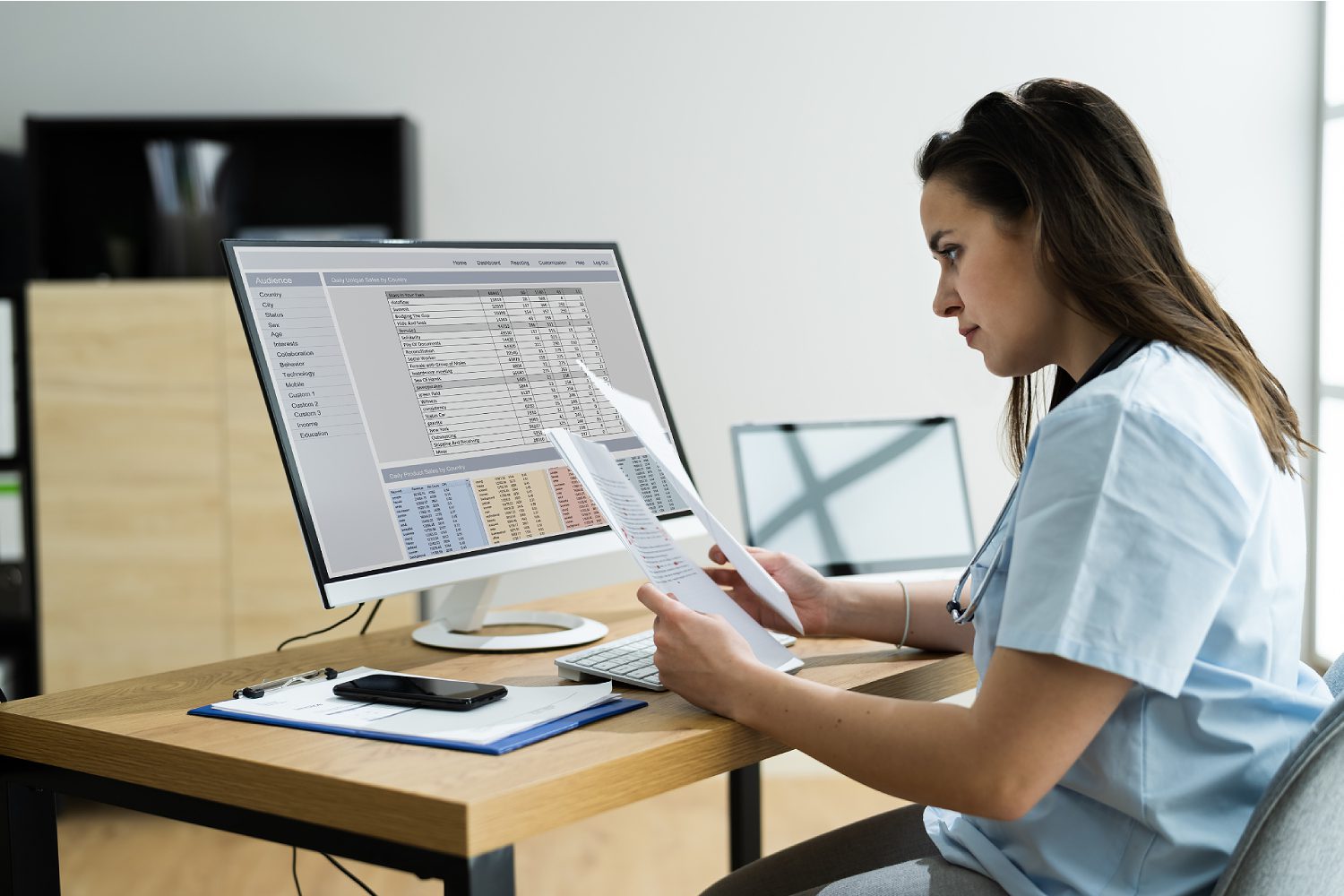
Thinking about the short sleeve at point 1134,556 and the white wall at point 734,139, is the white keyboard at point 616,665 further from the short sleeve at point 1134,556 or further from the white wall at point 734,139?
the white wall at point 734,139

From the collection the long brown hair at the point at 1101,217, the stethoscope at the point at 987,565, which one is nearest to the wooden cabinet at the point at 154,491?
the stethoscope at the point at 987,565

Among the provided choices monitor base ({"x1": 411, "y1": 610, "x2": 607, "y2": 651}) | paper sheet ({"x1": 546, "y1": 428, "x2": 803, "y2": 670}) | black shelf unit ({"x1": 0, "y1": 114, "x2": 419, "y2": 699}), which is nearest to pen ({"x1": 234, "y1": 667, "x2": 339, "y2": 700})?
monitor base ({"x1": 411, "y1": 610, "x2": 607, "y2": 651})

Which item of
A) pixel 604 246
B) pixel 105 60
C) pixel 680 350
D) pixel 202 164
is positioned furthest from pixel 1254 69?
pixel 105 60

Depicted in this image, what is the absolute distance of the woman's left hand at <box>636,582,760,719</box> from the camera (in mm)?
1096

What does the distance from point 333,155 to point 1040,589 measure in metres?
2.99

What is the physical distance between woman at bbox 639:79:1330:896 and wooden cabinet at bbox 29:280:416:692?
7.15ft

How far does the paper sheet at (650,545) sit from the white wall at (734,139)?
214 centimetres

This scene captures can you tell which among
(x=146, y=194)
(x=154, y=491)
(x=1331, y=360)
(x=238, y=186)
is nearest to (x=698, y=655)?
(x=154, y=491)

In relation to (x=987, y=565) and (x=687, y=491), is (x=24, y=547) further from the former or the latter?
(x=987, y=565)

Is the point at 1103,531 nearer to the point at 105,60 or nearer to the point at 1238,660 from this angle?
the point at 1238,660

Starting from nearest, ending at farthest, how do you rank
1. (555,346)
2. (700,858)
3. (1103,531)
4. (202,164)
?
(1103,531) < (555,346) < (700,858) < (202,164)

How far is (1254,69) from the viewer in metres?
3.28

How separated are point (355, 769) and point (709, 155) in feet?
8.77

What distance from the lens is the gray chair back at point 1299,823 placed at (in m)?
0.90
